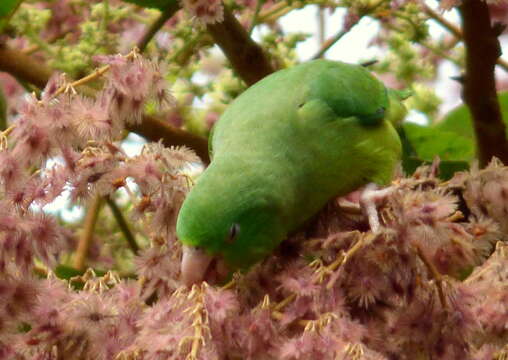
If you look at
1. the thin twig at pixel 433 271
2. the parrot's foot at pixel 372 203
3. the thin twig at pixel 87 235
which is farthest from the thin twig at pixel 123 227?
the thin twig at pixel 433 271

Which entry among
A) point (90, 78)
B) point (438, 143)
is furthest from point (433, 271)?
point (438, 143)

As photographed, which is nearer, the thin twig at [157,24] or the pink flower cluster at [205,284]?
the pink flower cluster at [205,284]

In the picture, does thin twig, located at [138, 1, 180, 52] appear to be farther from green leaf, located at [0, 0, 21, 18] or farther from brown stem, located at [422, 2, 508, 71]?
brown stem, located at [422, 2, 508, 71]

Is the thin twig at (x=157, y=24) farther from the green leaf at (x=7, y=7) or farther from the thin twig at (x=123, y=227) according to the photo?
the thin twig at (x=123, y=227)

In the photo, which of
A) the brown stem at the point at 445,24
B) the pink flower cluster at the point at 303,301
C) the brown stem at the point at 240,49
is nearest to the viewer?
the pink flower cluster at the point at 303,301

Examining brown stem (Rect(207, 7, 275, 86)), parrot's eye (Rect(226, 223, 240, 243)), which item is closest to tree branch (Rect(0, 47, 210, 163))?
brown stem (Rect(207, 7, 275, 86))

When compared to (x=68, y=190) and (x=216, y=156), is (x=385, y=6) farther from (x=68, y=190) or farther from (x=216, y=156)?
(x=68, y=190)

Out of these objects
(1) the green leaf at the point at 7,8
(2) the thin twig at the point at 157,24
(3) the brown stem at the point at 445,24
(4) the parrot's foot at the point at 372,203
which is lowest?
(3) the brown stem at the point at 445,24
